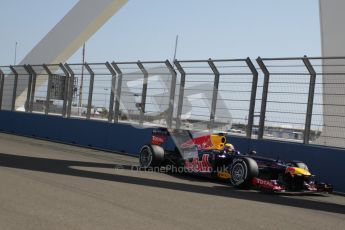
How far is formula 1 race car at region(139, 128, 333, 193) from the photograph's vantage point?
28.6ft

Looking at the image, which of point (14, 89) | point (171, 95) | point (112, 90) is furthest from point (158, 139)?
point (14, 89)

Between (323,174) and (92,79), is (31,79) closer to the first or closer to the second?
(92,79)

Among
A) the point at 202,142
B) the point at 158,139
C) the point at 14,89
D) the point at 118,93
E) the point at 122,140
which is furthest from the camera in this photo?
the point at 14,89

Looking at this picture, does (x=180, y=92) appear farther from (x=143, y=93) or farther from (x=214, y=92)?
(x=143, y=93)

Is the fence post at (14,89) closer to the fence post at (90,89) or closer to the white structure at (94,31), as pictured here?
the white structure at (94,31)

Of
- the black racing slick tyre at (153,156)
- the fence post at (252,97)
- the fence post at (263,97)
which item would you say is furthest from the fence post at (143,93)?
the fence post at (263,97)

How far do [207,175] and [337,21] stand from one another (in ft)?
19.8

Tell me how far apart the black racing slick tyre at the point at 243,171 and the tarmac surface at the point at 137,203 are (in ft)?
0.57

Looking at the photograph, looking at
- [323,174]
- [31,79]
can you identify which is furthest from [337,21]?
[31,79]

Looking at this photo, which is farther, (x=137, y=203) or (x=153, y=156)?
(x=153, y=156)

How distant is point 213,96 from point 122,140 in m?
3.82

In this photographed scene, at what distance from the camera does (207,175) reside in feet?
32.3

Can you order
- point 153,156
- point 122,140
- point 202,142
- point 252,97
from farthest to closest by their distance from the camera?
point 122,140 < point 252,97 < point 153,156 < point 202,142

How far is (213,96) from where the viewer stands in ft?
41.8
